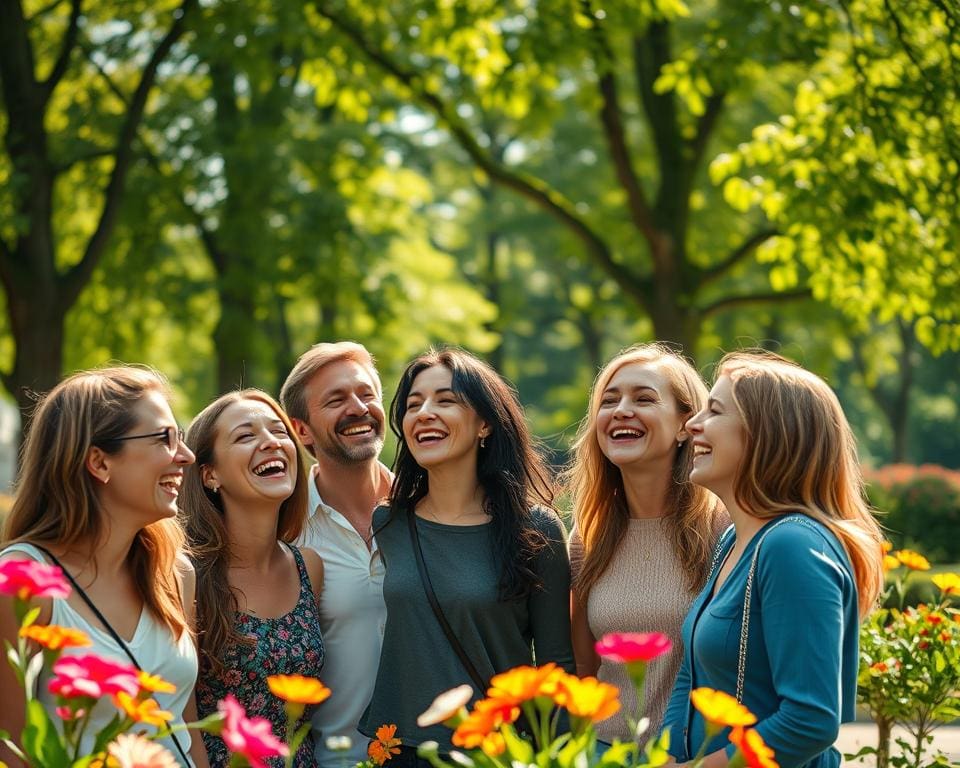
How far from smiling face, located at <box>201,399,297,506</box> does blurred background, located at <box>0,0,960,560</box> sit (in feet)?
12.9

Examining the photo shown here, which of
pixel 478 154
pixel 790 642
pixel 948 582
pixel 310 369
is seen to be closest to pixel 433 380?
pixel 310 369

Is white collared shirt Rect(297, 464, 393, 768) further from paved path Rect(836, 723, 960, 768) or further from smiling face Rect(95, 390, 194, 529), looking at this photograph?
paved path Rect(836, 723, 960, 768)

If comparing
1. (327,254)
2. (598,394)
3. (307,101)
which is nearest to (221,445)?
(598,394)

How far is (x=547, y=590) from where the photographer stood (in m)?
4.03

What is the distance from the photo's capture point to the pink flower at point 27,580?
2.42 metres

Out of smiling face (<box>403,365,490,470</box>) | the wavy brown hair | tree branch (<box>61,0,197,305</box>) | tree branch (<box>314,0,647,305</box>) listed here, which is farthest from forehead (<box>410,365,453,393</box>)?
tree branch (<box>314,0,647,305</box>)

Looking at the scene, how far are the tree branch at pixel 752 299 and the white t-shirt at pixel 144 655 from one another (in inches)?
408

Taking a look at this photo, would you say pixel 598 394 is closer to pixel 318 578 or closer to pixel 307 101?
pixel 318 578

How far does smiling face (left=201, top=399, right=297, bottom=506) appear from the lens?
4.11 meters

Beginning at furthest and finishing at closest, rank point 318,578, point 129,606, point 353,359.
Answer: point 353,359 → point 318,578 → point 129,606

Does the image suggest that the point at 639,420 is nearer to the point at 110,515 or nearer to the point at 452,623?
the point at 452,623

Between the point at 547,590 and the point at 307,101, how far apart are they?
15260 millimetres

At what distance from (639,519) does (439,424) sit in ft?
2.31

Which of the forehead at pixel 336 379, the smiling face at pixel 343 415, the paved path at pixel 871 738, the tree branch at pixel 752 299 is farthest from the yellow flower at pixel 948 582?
the tree branch at pixel 752 299
